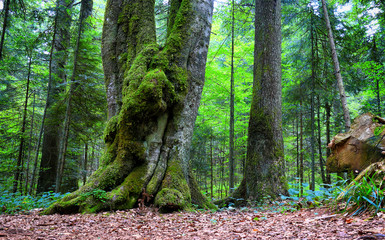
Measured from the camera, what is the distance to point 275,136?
17.7ft

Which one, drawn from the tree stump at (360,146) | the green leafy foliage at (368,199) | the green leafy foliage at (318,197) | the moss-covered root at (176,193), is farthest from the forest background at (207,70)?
the green leafy foliage at (368,199)

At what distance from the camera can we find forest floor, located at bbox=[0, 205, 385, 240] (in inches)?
73.4

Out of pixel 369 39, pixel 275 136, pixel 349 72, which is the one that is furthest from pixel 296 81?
pixel 275 136

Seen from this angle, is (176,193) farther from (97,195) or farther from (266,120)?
(266,120)

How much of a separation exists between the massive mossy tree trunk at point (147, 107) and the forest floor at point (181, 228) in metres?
0.46

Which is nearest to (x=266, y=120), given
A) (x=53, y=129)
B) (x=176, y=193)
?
(x=176, y=193)

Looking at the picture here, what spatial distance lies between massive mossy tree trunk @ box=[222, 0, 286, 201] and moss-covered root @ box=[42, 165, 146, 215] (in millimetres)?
2791

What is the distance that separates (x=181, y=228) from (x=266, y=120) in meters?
3.59

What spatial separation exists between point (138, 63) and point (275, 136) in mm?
3620

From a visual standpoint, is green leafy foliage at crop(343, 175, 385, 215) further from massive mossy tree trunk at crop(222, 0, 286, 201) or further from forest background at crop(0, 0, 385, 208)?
forest background at crop(0, 0, 385, 208)

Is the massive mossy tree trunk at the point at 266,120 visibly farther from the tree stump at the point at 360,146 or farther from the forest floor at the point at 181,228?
the forest floor at the point at 181,228

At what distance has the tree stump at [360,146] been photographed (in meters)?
3.25

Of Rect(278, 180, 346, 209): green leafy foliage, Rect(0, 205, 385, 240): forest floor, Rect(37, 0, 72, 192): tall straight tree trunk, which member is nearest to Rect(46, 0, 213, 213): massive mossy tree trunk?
Rect(0, 205, 385, 240): forest floor

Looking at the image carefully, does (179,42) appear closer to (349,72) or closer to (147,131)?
(147,131)
